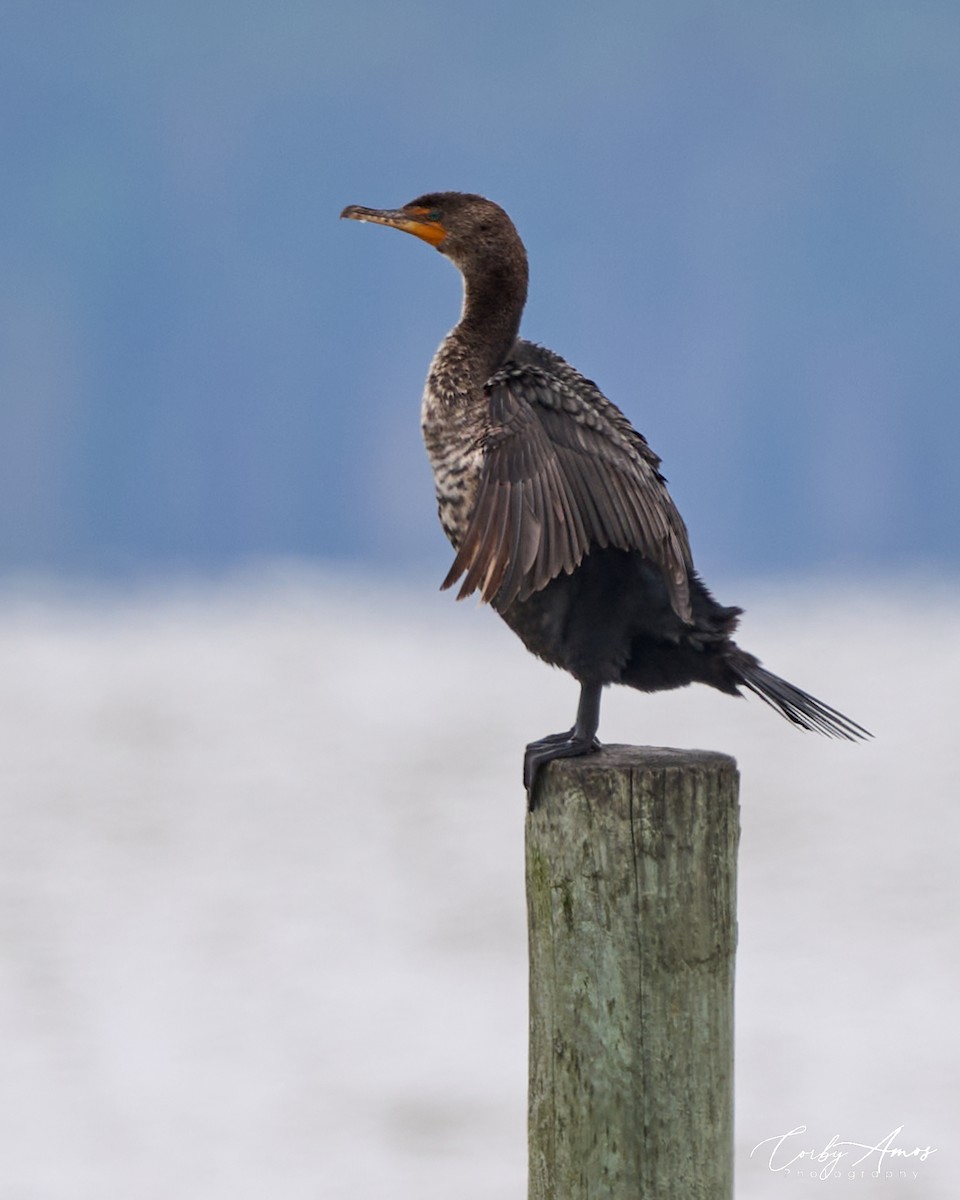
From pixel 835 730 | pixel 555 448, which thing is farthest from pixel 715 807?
pixel 555 448

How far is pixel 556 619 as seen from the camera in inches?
140

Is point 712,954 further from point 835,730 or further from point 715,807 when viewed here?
point 835,730

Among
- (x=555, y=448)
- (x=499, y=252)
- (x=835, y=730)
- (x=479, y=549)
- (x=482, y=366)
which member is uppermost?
(x=499, y=252)

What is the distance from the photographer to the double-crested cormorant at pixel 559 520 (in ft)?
11.0

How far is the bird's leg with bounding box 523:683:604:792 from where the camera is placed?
3385 millimetres

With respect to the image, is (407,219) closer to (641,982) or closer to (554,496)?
(554,496)

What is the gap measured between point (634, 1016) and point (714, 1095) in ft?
0.89

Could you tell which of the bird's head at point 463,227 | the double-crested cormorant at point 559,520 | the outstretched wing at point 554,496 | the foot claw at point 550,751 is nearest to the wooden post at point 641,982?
the foot claw at point 550,751

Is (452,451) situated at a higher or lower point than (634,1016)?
higher

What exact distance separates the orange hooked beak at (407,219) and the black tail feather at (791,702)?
144 centimetres

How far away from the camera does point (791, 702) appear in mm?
3643

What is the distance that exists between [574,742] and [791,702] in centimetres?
58

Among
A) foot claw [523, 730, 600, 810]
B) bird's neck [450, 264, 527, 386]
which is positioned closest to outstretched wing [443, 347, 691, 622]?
bird's neck [450, 264, 527, 386]

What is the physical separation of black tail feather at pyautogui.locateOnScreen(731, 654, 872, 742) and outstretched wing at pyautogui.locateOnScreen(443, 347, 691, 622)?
32 cm
